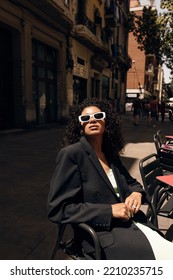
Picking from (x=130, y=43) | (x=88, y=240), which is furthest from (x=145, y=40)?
(x=130, y=43)

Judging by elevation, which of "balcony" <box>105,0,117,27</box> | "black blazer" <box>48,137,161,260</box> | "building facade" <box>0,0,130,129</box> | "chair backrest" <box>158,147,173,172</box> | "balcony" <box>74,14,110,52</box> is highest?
"balcony" <box>105,0,117,27</box>

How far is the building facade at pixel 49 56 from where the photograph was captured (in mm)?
10953

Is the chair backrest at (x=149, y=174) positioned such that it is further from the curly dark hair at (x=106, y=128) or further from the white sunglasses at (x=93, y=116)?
the white sunglasses at (x=93, y=116)

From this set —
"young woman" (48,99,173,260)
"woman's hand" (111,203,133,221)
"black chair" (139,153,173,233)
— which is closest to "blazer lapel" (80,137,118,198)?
"young woman" (48,99,173,260)

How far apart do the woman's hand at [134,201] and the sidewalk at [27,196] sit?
3.71ft

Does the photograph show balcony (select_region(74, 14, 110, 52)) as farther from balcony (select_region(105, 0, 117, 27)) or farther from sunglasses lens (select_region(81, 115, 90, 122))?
sunglasses lens (select_region(81, 115, 90, 122))

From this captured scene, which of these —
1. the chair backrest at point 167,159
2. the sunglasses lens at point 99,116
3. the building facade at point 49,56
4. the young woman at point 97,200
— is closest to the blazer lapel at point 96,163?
the young woman at point 97,200

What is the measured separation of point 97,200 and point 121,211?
192 millimetres

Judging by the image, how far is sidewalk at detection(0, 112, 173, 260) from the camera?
2.62 m

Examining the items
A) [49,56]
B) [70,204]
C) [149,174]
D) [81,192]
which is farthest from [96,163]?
[49,56]

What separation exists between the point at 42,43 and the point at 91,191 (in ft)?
42.3

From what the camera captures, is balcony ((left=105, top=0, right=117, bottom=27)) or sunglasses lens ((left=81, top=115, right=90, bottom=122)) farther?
balcony ((left=105, top=0, right=117, bottom=27))

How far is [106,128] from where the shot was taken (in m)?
2.24

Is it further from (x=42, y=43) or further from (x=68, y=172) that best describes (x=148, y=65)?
(x=68, y=172)
